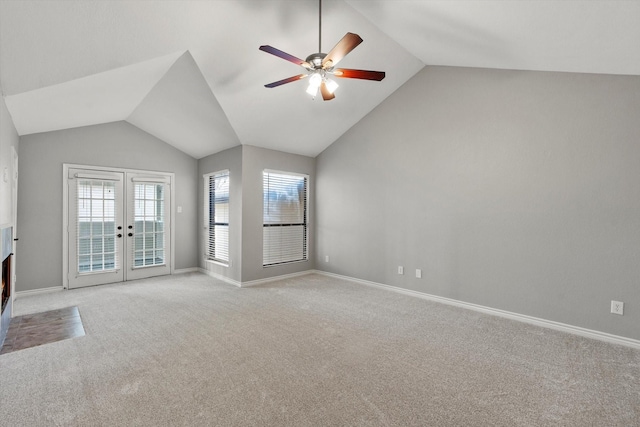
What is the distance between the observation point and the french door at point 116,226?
193 inches

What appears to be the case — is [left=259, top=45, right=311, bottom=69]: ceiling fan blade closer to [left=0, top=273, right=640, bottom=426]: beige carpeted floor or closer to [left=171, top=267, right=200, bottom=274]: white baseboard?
[left=0, top=273, right=640, bottom=426]: beige carpeted floor

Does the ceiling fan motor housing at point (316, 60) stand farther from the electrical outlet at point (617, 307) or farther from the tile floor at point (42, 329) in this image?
the electrical outlet at point (617, 307)

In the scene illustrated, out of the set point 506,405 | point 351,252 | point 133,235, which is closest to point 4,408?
point 506,405

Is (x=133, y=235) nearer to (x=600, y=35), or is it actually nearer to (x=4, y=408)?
(x=4, y=408)

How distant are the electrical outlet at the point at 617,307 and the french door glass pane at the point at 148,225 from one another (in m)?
6.79

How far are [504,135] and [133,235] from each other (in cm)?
625

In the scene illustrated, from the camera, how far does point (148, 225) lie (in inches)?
224

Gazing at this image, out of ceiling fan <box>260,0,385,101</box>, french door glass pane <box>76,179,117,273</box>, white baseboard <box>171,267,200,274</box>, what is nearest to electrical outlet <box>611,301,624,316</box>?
ceiling fan <box>260,0,385,101</box>

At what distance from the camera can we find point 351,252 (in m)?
5.41

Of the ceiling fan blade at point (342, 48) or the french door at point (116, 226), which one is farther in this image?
the french door at point (116, 226)

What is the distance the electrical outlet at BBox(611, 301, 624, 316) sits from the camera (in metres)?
2.92

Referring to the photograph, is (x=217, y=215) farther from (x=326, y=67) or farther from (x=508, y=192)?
(x=508, y=192)

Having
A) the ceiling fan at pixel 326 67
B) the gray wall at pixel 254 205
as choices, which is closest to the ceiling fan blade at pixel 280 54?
the ceiling fan at pixel 326 67

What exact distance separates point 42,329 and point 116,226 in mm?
2422
